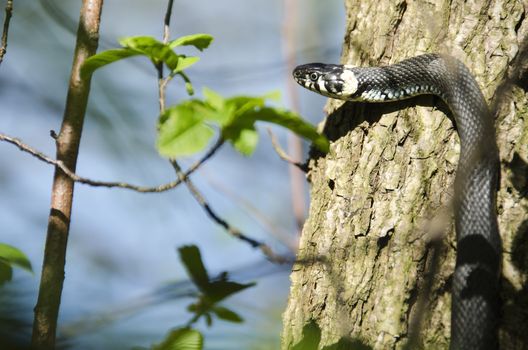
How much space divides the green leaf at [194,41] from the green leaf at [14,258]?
2.61 feet

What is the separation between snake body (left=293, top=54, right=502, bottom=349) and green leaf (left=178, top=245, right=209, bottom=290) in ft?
4.45

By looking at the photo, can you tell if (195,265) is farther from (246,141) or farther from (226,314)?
(246,141)

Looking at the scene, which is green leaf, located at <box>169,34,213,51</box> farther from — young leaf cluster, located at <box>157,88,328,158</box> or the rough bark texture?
the rough bark texture

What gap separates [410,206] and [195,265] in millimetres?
1400

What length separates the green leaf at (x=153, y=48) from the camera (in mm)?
1739

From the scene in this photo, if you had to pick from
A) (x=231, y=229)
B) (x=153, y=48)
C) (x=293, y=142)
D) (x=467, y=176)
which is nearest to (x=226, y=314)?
(x=231, y=229)

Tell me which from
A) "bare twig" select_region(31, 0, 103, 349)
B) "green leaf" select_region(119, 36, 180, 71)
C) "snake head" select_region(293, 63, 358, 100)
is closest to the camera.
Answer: "green leaf" select_region(119, 36, 180, 71)

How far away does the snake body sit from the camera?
8.21 feet

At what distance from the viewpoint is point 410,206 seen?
2.72 meters

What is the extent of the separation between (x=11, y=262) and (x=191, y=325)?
0.65 m

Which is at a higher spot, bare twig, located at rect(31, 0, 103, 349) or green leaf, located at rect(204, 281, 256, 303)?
bare twig, located at rect(31, 0, 103, 349)

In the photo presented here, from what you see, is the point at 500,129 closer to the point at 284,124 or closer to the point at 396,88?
the point at 396,88

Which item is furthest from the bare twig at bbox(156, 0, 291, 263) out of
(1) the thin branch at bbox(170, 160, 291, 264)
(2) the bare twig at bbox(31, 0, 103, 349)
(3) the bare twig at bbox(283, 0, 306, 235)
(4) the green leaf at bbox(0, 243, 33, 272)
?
(3) the bare twig at bbox(283, 0, 306, 235)

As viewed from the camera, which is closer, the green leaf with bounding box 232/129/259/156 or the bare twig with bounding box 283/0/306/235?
the green leaf with bounding box 232/129/259/156
